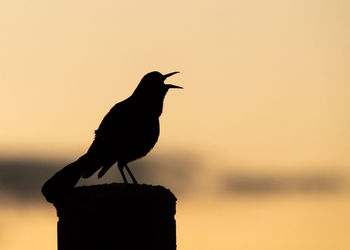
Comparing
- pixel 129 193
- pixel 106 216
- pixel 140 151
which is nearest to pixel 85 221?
pixel 106 216

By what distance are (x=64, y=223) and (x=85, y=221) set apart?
17 cm

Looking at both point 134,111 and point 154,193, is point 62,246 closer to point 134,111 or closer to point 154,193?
point 154,193

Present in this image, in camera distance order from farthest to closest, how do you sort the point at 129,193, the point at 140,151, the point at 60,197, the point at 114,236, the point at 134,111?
the point at 140,151
the point at 134,111
the point at 60,197
the point at 129,193
the point at 114,236

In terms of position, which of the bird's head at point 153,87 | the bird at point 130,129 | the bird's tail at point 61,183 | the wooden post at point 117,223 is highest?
the bird's head at point 153,87

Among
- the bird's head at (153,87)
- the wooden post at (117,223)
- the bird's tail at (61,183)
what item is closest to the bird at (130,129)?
the bird's head at (153,87)

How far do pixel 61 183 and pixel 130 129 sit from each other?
9.57 ft

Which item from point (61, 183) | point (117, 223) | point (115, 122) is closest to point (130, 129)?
point (115, 122)

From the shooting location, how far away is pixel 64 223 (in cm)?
408

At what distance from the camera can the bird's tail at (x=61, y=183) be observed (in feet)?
16.4

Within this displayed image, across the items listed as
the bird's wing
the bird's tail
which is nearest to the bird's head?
the bird's wing

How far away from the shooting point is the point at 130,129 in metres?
8.13

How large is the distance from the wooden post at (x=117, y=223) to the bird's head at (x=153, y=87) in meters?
4.45

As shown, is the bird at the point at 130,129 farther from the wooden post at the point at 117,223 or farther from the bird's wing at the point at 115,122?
the wooden post at the point at 117,223

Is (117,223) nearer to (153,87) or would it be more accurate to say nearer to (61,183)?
(61,183)
